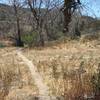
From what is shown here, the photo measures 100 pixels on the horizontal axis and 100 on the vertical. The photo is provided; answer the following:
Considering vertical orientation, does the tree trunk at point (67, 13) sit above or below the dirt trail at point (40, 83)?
above

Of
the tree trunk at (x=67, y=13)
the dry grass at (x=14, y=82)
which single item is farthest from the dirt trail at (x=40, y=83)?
the tree trunk at (x=67, y=13)

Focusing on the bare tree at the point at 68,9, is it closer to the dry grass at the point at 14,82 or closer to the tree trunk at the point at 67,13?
the tree trunk at the point at 67,13

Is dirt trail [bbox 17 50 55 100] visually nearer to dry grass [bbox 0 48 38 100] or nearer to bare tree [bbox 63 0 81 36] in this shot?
dry grass [bbox 0 48 38 100]

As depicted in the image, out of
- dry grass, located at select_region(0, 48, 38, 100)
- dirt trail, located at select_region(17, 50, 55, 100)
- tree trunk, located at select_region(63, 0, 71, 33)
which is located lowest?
dirt trail, located at select_region(17, 50, 55, 100)

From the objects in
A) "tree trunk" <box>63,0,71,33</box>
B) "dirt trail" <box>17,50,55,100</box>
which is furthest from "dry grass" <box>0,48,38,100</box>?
"tree trunk" <box>63,0,71,33</box>

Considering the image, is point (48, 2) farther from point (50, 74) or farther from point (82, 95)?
point (82, 95)

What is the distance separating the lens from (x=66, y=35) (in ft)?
84.1

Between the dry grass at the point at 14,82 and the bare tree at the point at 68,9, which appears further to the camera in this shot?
the bare tree at the point at 68,9

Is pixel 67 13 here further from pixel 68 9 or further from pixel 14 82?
pixel 14 82

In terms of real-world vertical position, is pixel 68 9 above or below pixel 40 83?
above

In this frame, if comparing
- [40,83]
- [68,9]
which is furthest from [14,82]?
[68,9]

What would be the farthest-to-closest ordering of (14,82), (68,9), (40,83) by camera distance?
(68,9) < (14,82) < (40,83)

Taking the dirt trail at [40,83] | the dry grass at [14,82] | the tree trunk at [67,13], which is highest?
the tree trunk at [67,13]

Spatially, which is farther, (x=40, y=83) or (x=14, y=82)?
(x=14, y=82)
